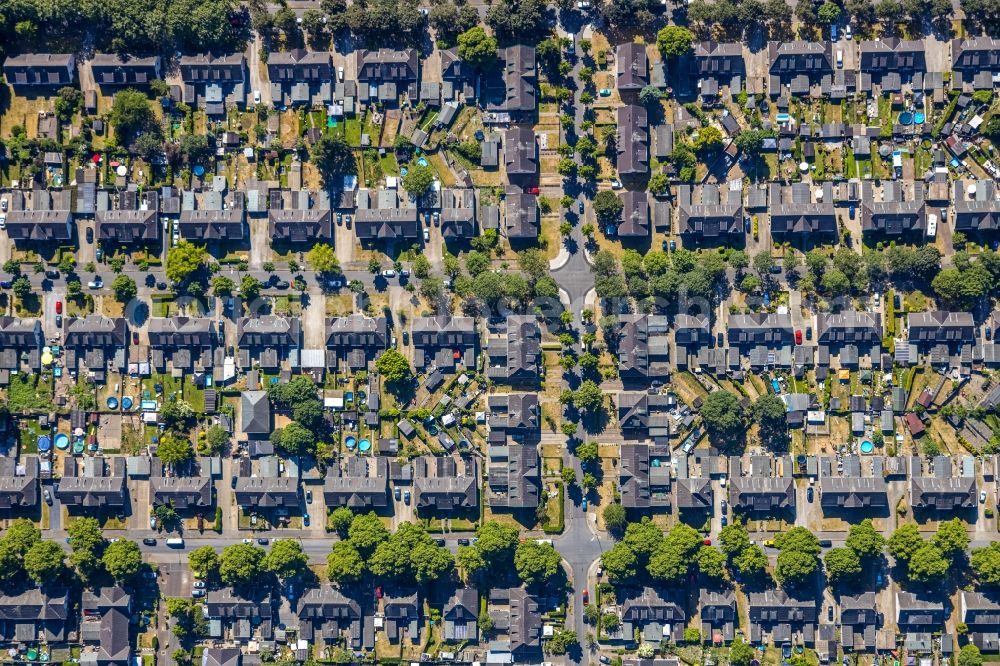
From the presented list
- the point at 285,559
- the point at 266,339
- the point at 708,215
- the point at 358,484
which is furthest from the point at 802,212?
the point at 285,559

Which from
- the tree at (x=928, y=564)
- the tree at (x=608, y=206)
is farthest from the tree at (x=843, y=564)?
the tree at (x=608, y=206)

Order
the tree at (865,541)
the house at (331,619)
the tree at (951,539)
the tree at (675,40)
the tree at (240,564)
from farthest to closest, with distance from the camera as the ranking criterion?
the house at (331,619), the tree at (675,40), the tree at (240,564), the tree at (951,539), the tree at (865,541)

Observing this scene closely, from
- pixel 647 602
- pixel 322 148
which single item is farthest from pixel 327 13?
pixel 647 602

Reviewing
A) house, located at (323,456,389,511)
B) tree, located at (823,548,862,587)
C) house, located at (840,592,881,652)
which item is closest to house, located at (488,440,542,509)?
house, located at (323,456,389,511)

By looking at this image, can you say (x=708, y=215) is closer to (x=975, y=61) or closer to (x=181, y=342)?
(x=975, y=61)

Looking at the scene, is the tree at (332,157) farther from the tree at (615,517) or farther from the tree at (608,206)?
the tree at (615,517)

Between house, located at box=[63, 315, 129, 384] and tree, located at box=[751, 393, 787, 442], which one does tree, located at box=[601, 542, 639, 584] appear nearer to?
tree, located at box=[751, 393, 787, 442]
